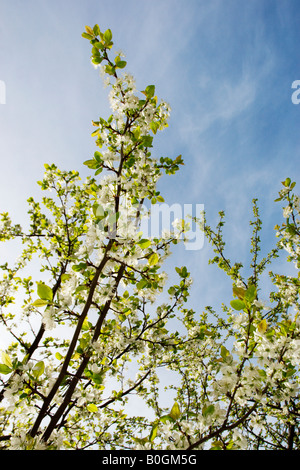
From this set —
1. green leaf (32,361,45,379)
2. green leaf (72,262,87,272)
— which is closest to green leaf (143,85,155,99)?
green leaf (72,262,87,272)

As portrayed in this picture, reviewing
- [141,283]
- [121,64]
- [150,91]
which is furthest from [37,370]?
[121,64]

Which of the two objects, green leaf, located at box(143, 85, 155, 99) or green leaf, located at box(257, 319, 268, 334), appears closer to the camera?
green leaf, located at box(257, 319, 268, 334)

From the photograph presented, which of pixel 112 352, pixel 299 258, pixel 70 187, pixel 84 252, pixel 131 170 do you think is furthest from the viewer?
pixel 70 187

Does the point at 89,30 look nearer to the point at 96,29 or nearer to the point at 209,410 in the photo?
the point at 96,29

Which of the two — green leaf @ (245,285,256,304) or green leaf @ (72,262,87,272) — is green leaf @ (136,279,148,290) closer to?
green leaf @ (72,262,87,272)

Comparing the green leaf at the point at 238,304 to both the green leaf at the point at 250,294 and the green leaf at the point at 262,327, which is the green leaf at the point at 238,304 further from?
the green leaf at the point at 262,327

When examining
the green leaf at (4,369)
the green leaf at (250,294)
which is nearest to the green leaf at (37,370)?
the green leaf at (4,369)

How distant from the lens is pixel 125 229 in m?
2.30

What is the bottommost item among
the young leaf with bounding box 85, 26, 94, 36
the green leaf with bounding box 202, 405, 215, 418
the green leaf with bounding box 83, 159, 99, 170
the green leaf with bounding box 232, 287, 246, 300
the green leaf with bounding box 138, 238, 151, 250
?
the green leaf with bounding box 202, 405, 215, 418
